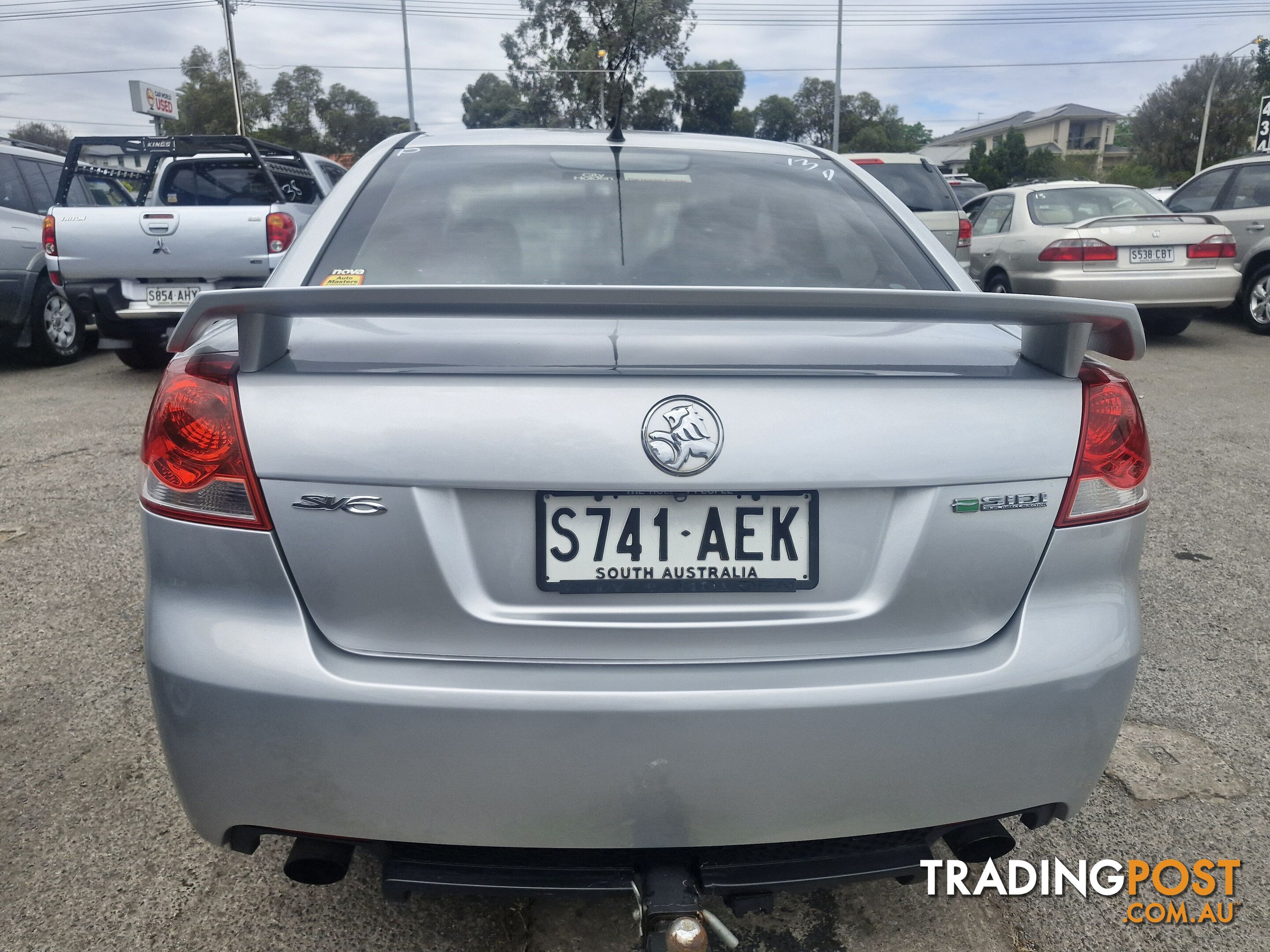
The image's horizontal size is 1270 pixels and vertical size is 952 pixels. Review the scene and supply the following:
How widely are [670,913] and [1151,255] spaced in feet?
28.8

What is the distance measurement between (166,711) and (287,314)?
641 mm

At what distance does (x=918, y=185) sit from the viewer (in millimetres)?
10922

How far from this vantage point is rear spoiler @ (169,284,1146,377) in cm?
140

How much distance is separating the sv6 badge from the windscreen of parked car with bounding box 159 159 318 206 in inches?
296

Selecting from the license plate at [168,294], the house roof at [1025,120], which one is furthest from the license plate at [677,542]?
the house roof at [1025,120]

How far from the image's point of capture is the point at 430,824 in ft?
4.88

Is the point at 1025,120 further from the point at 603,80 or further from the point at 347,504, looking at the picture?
the point at 347,504

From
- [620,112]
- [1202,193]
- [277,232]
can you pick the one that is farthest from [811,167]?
[1202,193]

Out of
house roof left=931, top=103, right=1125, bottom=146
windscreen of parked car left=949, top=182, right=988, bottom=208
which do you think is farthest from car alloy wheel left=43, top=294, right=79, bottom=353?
house roof left=931, top=103, right=1125, bottom=146

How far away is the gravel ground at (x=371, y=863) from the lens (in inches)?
76.1

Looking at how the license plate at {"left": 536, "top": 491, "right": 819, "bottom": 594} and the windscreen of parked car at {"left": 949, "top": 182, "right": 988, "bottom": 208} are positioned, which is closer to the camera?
the license plate at {"left": 536, "top": 491, "right": 819, "bottom": 594}

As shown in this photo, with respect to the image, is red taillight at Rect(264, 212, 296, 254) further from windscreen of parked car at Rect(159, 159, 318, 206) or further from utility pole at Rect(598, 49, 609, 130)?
utility pole at Rect(598, 49, 609, 130)

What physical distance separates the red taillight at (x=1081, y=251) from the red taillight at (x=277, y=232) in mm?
6345

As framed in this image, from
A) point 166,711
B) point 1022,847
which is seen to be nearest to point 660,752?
point 166,711
